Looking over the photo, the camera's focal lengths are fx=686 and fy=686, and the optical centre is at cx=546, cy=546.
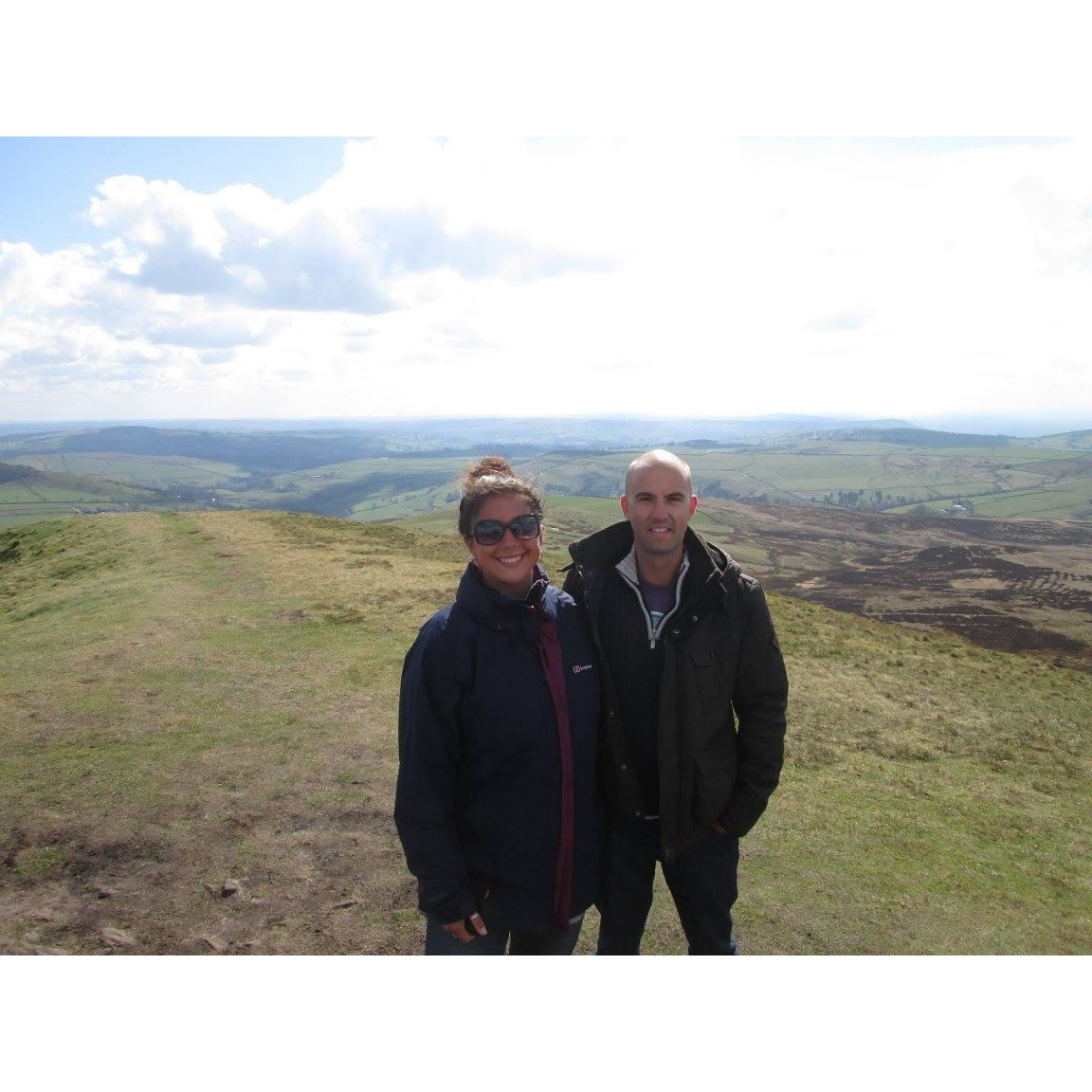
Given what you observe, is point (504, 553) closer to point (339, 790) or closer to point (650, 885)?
point (650, 885)

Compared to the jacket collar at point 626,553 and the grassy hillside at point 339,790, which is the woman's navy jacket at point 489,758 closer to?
the jacket collar at point 626,553

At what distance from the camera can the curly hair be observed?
414 centimetres

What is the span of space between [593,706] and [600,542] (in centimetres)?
117

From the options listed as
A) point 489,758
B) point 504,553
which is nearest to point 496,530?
point 504,553

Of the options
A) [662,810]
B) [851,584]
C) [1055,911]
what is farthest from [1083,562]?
[662,810]

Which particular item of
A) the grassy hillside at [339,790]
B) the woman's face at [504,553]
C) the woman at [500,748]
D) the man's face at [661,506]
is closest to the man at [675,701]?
the man's face at [661,506]

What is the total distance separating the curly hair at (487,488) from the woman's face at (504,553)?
37 millimetres

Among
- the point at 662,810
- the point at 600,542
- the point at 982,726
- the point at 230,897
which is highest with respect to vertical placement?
the point at 600,542

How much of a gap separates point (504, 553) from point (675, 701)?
59.7 inches

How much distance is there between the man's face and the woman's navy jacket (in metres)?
0.81

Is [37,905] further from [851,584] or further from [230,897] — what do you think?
[851,584]

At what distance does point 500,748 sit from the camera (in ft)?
13.1

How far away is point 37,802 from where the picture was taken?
889 cm

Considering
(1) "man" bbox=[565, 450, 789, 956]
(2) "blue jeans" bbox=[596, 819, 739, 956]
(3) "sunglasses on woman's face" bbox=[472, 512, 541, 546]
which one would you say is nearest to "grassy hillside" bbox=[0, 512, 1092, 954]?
(2) "blue jeans" bbox=[596, 819, 739, 956]
